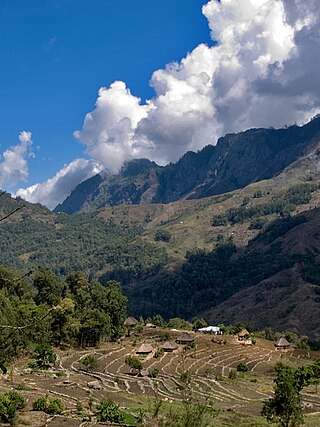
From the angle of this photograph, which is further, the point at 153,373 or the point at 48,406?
the point at 153,373

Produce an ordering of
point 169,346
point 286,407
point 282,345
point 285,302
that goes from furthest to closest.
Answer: point 285,302 < point 282,345 < point 169,346 < point 286,407

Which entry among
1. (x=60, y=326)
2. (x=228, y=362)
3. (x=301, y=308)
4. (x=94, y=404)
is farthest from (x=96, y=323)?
(x=301, y=308)

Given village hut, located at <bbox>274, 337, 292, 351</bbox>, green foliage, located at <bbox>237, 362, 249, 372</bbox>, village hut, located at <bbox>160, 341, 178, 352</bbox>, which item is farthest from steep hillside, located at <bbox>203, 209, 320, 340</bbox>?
green foliage, located at <bbox>237, 362, 249, 372</bbox>

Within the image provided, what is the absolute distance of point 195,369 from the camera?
6494 centimetres

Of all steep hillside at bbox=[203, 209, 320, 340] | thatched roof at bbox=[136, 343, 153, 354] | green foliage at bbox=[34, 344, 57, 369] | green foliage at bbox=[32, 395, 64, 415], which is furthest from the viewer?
steep hillside at bbox=[203, 209, 320, 340]

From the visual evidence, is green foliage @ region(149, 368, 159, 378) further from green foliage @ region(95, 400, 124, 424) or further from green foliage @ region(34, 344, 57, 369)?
green foliage @ region(95, 400, 124, 424)

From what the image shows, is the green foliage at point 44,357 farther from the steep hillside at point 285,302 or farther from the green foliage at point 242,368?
the steep hillside at point 285,302

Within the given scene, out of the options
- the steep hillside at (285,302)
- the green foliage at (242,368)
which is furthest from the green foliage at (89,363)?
the steep hillside at (285,302)

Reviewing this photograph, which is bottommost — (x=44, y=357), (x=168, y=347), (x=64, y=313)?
(x=168, y=347)

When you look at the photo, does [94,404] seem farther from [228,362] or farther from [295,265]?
[295,265]

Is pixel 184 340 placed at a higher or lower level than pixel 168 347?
lower

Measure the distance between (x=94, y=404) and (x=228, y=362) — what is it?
3932 cm

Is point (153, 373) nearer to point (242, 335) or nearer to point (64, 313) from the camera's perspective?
point (64, 313)

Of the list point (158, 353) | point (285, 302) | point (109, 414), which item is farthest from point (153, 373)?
point (285, 302)
